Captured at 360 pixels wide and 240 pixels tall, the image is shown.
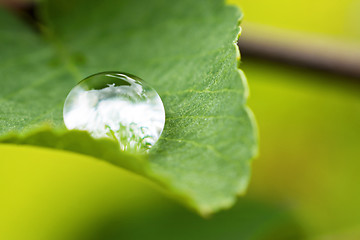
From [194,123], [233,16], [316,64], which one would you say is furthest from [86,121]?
[316,64]

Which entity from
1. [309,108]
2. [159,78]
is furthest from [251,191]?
[159,78]

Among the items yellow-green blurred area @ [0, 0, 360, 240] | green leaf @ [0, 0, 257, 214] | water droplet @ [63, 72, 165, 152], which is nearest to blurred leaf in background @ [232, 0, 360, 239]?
yellow-green blurred area @ [0, 0, 360, 240]

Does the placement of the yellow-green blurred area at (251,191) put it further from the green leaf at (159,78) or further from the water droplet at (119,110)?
the water droplet at (119,110)

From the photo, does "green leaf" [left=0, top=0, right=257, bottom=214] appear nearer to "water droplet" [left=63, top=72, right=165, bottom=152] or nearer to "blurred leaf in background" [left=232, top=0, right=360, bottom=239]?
"water droplet" [left=63, top=72, right=165, bottom=152]

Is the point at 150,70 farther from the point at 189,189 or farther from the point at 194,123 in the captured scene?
the point at 189,189

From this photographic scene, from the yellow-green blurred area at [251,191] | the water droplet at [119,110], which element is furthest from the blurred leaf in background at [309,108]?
the water droplet at [119,110]

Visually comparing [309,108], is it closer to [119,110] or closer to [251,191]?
[251,191]
